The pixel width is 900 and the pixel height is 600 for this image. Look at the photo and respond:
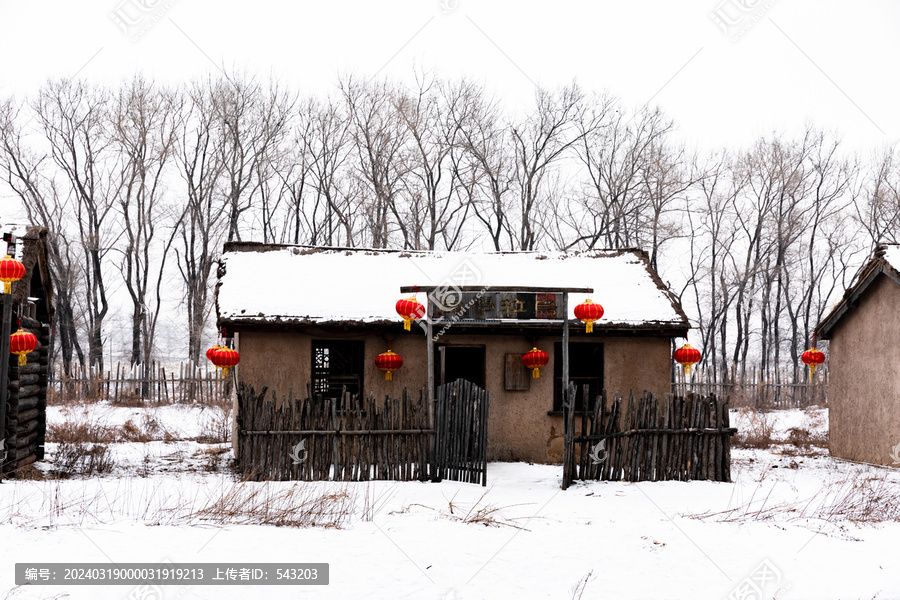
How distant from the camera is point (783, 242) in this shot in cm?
3341

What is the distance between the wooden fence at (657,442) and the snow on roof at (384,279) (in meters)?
2.46

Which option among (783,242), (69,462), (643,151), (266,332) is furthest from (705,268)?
(69,462)

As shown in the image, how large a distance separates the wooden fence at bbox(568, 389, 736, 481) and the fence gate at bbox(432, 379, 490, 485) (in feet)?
5.04

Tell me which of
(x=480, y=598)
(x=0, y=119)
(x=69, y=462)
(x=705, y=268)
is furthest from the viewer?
(x=705, y=268)

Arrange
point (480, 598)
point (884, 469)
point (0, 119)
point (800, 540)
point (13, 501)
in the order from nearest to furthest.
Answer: point (480, 598) → point (800, 540) → point (13, 501) → point (884, 469) → point (0, 119)

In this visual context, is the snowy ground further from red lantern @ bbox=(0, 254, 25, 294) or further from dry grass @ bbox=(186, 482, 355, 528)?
red lantern @ bbox=(0, 254, 25, 294)

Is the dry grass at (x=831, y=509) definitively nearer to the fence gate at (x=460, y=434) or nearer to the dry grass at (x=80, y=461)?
the fence gate at (x=460, y=434)

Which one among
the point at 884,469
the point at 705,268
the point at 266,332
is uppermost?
the point at 705,268

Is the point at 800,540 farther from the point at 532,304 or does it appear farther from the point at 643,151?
the point at 643,151

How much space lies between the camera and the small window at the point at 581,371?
14203 millimetres

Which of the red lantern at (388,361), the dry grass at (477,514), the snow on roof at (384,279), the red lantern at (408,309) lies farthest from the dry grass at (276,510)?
the snow on roof at (384,279)

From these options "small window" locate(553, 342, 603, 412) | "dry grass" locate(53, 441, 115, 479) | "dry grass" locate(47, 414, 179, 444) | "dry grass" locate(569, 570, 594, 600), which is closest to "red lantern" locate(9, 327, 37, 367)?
"dry grass" locate(53, 441, 115, 479)

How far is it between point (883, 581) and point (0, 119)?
32616 millimetres

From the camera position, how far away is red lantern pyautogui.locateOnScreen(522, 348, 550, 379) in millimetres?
13250
